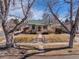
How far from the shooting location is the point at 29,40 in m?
26.4

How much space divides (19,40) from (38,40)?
212 centimetres

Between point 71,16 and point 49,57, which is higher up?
point 71,16

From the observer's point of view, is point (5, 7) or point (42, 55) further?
point (5, 7)

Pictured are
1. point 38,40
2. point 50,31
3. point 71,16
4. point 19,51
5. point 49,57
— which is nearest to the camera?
point 49,57

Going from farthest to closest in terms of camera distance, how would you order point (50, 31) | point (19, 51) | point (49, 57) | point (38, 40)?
1. point (50, 31)
2. point (38, 40)
3. point (19, 51)
4. point (49, 57)

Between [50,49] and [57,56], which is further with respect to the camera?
[50,49]

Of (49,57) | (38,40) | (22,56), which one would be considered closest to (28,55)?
(22,56)

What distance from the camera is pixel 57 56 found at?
18.1 metres

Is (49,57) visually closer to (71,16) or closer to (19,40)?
(71,16)

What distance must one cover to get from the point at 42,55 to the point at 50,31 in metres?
20.2

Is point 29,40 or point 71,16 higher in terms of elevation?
point 71,16

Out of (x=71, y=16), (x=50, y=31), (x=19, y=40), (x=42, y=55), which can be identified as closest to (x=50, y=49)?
(x=42, y=55)

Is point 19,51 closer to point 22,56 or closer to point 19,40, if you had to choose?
point 22,56

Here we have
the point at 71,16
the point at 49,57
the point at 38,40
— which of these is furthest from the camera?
the point at 38,40
